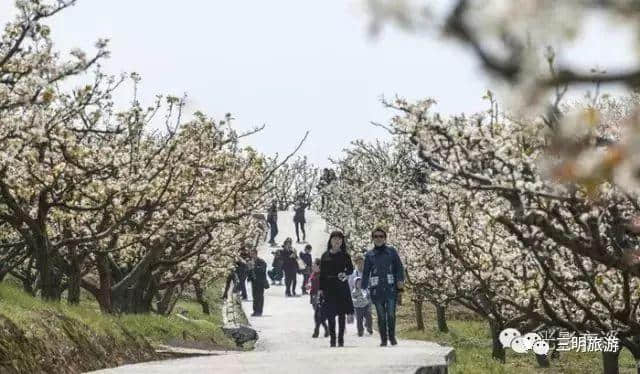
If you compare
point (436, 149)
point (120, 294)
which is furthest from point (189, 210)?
point (436, 149)

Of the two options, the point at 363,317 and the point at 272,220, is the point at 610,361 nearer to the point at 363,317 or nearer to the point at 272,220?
the point at 363,317

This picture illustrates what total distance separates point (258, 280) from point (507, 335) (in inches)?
465

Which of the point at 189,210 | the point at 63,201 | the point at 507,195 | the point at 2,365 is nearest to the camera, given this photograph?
the point at 507,195

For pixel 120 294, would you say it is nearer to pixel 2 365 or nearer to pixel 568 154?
pixel 2 365

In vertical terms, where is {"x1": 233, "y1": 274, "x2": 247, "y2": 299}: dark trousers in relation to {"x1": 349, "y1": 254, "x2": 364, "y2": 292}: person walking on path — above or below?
above

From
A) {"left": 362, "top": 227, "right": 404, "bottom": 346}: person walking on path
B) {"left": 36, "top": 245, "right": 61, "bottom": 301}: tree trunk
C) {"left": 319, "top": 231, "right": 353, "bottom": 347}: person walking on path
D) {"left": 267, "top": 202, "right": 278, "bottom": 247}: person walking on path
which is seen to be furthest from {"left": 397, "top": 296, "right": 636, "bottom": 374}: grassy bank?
{"left": 267, "top": 202, "right": 278, "bottom": 247}: person walking on path

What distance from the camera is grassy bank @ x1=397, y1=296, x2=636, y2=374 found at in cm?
1766

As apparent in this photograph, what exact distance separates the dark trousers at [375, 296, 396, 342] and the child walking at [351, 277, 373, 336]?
23.8 ft

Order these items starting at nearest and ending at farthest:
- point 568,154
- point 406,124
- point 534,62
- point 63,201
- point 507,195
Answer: point 568,154, point 534,62, point 507,195, point 406,124, point 63,201

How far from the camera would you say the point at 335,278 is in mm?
15281

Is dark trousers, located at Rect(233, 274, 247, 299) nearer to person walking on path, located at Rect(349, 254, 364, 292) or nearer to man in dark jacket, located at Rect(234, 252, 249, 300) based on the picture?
man in dark jacket, located at Rect(234, 252, 249, 300)

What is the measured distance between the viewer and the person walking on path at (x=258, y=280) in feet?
99.6

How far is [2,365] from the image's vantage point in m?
9.39

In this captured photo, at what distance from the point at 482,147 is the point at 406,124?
3.14 ft
